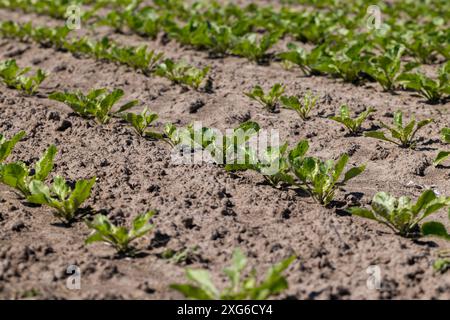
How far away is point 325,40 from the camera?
7.88 metres

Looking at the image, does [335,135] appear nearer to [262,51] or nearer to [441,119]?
[441,119]

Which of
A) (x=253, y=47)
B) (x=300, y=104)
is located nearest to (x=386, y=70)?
(x=300, y=104)

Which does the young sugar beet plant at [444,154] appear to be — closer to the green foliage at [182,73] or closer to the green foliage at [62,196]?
the green foliage at [62,196]

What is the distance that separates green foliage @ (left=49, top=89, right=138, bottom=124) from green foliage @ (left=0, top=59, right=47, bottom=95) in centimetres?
85

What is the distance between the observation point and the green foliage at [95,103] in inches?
198

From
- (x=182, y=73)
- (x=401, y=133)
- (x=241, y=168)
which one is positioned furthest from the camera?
(x=182, y=73)

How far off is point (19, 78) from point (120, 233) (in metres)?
3.39

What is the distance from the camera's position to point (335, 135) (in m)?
4.90

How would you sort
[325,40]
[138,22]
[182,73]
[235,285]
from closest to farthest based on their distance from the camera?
[235,285] → [182,73] → [325,40] → [138,22]

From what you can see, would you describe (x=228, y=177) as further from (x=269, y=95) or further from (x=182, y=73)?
(x=182, y=73)

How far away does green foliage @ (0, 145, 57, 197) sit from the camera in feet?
12.1

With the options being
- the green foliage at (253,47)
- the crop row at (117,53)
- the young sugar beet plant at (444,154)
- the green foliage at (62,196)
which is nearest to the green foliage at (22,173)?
the green foliage at (62,196)

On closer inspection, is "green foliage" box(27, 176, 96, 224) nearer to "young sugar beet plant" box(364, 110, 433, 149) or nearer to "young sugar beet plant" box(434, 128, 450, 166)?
"young sugar beet plant" box(364, 110, 433, 149)
